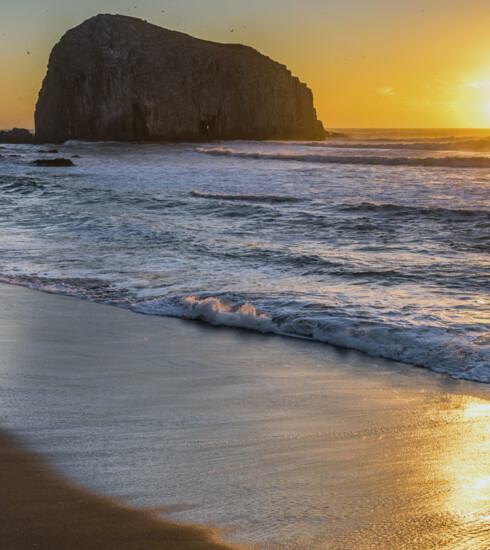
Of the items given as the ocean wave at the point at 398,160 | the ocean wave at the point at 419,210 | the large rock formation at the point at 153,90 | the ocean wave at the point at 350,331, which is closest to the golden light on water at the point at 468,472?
the ocean wave at the point at 350,331

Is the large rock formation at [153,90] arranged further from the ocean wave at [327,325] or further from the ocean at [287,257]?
the ocean wave at [327,325]

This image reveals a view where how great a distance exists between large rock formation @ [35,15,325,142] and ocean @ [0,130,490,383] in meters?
51.0

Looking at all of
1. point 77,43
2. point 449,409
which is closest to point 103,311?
point 449,409

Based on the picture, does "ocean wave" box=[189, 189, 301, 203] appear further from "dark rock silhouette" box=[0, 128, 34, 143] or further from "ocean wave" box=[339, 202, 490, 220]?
"dark rock silhouette" box=[0, 128, 34, 143]

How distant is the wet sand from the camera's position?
1.99 metres

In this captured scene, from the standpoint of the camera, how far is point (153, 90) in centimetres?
6969

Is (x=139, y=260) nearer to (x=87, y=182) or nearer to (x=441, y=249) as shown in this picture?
(x=441, y=249)

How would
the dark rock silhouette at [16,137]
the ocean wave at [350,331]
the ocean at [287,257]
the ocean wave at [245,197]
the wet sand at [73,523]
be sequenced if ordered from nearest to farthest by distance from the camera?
the wet sand at [73,523], the ocean wave at [350,331], the ocean at [287,257], the ocean wave at [245,197], the dark rock silhouette at [16,137]

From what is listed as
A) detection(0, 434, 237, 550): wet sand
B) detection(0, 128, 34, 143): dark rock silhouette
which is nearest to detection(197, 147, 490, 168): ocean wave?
detection(0, 434, 237, 550): wet sand

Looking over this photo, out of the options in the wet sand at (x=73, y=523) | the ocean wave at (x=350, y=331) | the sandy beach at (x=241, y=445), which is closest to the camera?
the wet sand at (x=73, y=523)

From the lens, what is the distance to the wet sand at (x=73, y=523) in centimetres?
199

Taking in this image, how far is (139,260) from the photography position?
26.7ft

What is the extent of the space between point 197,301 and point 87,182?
53.8 ft

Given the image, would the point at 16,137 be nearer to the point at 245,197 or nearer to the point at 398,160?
the point at 398,160
